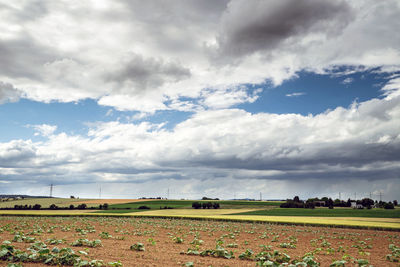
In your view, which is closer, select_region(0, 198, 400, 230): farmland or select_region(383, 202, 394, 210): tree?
select_region(0, 198, 400, 230): farmland

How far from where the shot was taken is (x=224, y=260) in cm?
1864

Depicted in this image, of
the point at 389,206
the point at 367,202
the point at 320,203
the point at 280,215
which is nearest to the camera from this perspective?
the point at 280,215

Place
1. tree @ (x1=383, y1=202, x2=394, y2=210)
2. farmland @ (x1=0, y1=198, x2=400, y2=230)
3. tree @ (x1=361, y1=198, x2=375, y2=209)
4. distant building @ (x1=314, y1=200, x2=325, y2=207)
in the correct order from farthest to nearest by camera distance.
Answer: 1. tree @ (x1=361, y1=198, x2=375, y2=209)
2. distant building @ (x1=314, y1=200, x2=325, y2=207)
3. tree @ (x1=383, y1=202, x2=394, y2=210)
4. farmland @ (x1=0, y1=198, x2=400, y2=230)

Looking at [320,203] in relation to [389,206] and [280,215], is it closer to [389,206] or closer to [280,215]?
[389,206]

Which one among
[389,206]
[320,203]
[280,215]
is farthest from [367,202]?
[280,215]

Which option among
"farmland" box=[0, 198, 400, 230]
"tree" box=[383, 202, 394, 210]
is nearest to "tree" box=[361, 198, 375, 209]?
"tree" box=[383, 202, 394, 210]

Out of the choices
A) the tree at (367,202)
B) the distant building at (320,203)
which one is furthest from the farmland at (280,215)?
the tree at (367,202)

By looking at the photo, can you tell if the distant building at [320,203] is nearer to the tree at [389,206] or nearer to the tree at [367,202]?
the tree at [367,202]

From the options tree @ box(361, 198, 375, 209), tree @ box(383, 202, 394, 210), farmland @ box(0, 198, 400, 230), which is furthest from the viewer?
tree @ box(361, 198, 375, 209)

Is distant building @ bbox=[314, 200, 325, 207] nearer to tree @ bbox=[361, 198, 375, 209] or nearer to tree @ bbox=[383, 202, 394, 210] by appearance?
tree @ bbox=[361, 198, 375, 209]

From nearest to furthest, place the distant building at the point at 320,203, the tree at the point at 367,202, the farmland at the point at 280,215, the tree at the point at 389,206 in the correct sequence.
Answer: the farmland at the point at 280,215, the tree at the point at 389,206, the distant building at the point at 320,203, the tree at the point at 367,202

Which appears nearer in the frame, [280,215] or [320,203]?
[280,215]

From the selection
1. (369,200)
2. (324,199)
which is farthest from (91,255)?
(369,200)

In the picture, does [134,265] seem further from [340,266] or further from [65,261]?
[340,266]
